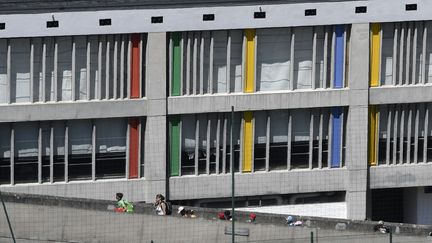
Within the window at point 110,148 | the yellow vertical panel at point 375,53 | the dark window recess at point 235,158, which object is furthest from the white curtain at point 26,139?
the yellow vertical panel at point 375,53

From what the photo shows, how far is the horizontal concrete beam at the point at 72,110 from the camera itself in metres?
67.6

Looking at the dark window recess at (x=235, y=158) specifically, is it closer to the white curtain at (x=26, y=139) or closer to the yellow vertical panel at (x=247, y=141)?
the yellow vertical panel at (x=247, y=141)

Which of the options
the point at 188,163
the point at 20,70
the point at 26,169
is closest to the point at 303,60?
the point at 188,163

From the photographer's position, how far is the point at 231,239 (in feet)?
206

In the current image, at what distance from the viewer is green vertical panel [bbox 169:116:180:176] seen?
69.0 meters

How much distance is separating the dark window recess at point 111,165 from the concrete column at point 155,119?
0.68 metres

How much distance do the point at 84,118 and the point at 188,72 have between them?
128 inches

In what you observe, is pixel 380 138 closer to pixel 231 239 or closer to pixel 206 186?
pixel 206 186

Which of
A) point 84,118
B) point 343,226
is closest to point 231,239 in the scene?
point 343,226

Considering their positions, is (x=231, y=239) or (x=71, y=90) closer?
(x=231, y=239)

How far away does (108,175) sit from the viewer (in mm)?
69312

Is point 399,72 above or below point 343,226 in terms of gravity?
above

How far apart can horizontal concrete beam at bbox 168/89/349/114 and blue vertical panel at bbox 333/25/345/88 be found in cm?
32

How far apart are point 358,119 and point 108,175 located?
24.3 ft
